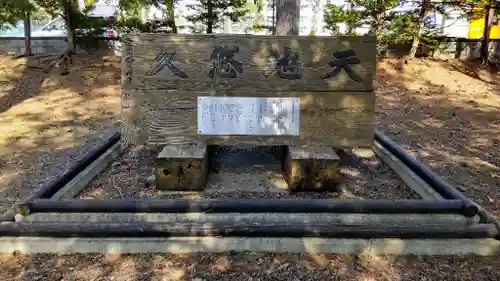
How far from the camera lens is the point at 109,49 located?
10766mm

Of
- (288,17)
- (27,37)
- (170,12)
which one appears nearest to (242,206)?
(288,17)

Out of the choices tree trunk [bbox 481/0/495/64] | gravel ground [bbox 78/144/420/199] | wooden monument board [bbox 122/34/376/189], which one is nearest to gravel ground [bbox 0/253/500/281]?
gravel ground [bbox 78/144/420/199]

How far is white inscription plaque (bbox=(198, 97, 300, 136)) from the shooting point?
3.87m

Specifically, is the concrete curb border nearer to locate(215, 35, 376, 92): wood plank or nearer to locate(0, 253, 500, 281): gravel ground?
locate(0, 253, 500, 281): gravel ground

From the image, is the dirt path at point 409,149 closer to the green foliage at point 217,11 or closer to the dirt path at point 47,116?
the dirt path at point 47,116

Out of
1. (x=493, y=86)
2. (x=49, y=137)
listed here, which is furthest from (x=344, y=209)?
(x=493, y=86)

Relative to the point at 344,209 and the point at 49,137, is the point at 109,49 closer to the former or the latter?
the point at 49,137

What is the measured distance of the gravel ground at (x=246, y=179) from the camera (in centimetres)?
373

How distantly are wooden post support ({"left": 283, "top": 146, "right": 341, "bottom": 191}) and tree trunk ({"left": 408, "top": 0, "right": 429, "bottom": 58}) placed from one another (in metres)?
7.76

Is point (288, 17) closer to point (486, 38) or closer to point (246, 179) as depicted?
point (246, 179)

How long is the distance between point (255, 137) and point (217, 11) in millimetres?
7371

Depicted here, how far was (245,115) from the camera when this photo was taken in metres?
3.89

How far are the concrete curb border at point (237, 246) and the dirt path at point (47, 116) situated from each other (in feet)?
3.62

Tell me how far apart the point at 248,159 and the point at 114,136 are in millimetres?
1739
